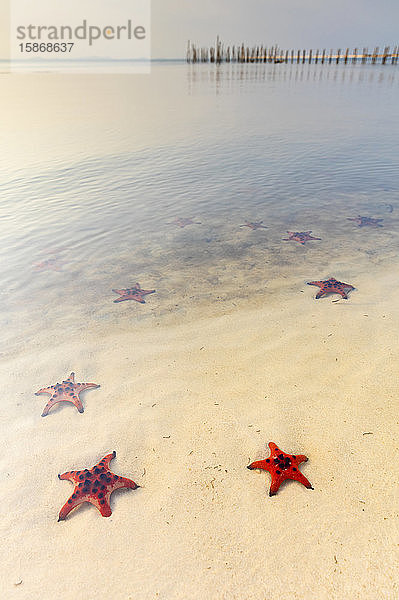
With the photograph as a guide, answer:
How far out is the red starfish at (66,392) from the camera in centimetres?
529

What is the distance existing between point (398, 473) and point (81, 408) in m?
4.11

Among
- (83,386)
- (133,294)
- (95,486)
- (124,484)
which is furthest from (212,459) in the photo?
(133,294)

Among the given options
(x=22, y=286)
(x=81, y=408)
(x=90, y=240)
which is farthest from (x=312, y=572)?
(x=90, y=240)

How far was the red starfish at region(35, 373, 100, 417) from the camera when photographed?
17.4 feet

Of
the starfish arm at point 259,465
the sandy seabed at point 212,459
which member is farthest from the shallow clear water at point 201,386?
the starfish arm at point 259,465

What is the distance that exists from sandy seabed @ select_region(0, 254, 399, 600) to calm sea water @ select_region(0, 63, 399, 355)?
4.82 feet

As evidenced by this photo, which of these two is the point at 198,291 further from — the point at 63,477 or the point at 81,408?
the point at 63,477

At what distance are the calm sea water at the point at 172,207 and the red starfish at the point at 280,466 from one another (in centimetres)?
384

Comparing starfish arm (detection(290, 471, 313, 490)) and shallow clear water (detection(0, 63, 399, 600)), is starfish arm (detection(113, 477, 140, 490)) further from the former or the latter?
starfish arm (detection(290, 471, 313, 490))

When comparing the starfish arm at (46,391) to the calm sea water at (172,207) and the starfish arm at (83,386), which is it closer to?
the starfish arm at (83,386)

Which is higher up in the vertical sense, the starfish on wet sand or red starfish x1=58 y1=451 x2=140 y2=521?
the starfish on wet sand

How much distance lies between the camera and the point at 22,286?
8.91 meters

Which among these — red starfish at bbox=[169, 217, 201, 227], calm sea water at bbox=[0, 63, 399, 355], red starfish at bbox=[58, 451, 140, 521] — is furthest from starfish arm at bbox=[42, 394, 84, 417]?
red starfish at bbox=[169, 217, 201, 227]

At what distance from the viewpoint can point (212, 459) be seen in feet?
14.9
